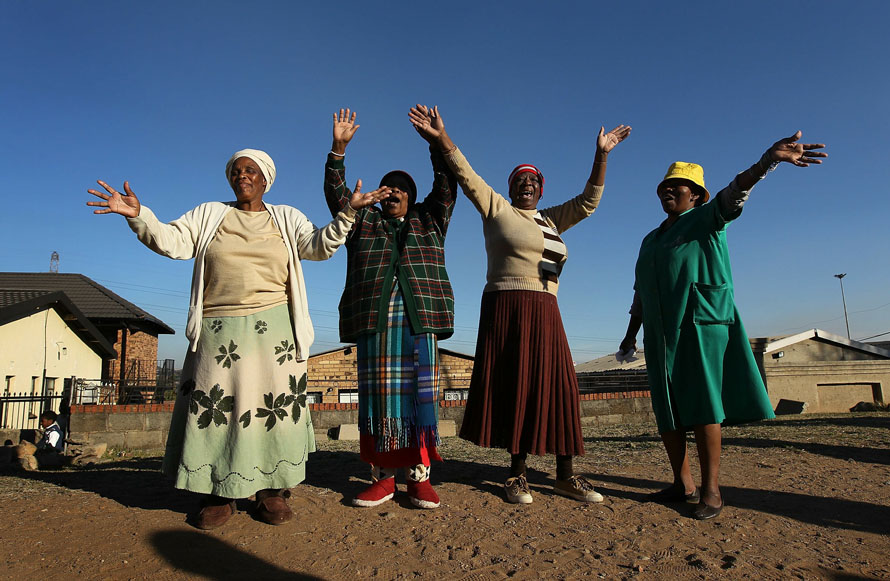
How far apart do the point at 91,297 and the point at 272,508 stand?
2609 cm

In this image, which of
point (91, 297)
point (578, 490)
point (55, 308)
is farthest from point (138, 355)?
point (578, 490)

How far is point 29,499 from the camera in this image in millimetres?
3312

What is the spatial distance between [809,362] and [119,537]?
75.5ft

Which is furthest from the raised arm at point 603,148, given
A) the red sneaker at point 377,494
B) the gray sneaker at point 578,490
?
the red sneaker at point 377,494

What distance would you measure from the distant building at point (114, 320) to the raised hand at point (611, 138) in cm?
2268

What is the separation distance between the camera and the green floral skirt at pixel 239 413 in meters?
2.83

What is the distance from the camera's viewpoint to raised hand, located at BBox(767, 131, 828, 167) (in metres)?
2.87

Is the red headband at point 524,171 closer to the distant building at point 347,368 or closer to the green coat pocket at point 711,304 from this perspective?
the green coat pocket at point 711,304

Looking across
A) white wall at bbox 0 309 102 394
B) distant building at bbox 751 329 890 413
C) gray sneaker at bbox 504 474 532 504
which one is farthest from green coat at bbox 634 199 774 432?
distant building at bbox 751 329 890 413

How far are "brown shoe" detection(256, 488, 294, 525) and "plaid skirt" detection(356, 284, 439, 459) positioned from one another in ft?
1.90

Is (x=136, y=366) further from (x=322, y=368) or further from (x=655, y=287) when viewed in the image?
(x=655, y=287)

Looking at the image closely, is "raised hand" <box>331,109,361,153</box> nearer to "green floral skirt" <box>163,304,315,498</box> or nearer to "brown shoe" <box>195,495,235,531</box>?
"green floral skirt" <box>163,304,315,498</box>

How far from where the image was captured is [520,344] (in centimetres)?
337

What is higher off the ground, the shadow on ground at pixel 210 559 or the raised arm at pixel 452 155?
the raised arm at pixel 452 155
